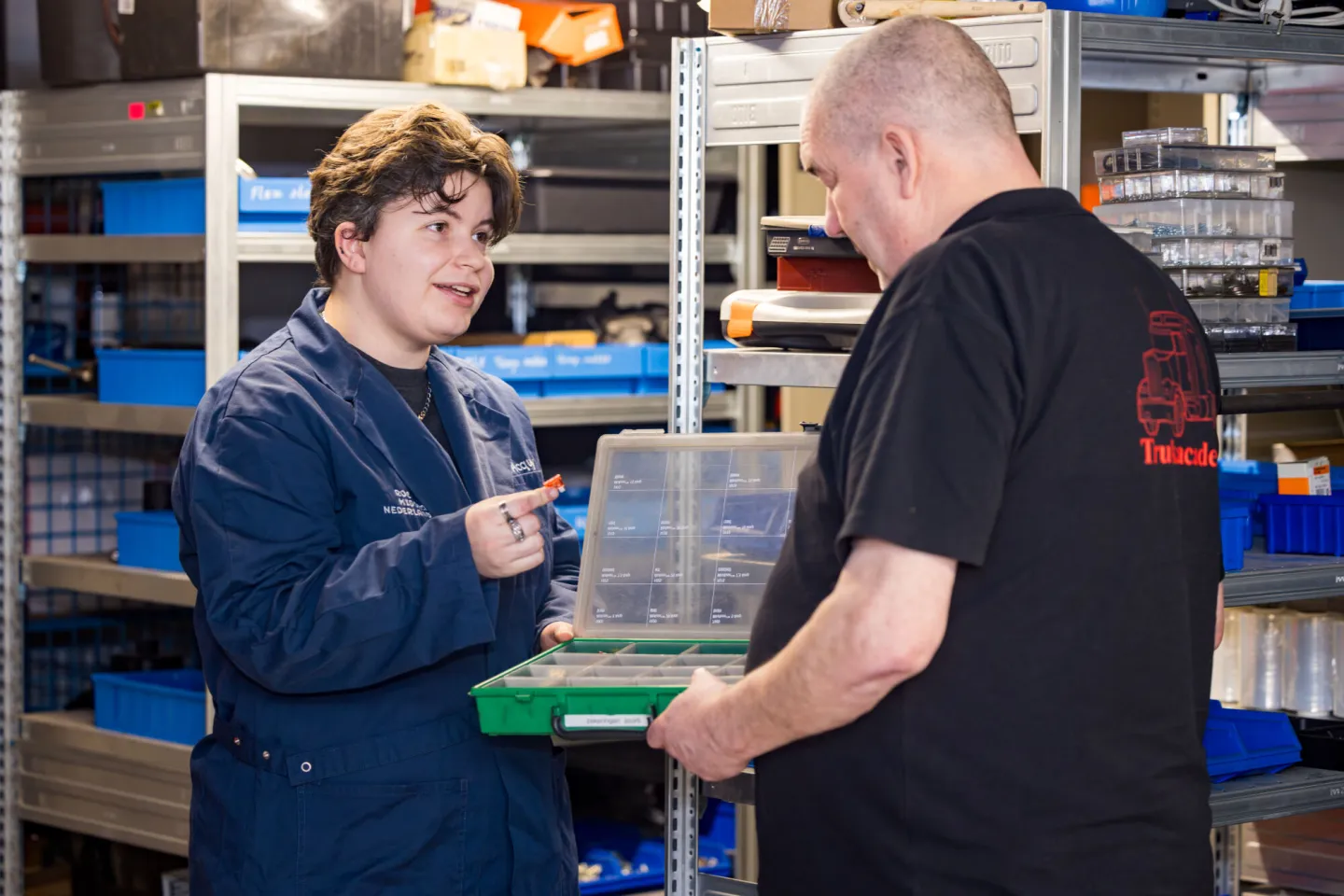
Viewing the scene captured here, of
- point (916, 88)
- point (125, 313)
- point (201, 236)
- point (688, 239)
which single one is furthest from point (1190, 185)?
point (125, 313)

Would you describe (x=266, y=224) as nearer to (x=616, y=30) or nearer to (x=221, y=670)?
(x=616, y=30)

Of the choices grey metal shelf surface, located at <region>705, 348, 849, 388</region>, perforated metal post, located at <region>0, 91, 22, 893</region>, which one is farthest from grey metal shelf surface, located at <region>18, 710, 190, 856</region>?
grey metal shelf surface, located at <region>705, 348, 849, 388</region>

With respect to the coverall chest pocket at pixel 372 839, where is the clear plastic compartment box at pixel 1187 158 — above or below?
above

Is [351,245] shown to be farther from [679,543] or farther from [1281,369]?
[1281,369]

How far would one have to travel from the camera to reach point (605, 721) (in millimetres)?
2035

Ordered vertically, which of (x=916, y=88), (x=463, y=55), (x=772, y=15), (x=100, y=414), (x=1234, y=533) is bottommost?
(x=1234, y=533)

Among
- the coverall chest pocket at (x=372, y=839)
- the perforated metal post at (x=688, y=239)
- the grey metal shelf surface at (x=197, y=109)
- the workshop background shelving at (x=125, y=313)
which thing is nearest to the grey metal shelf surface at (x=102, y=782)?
the workshop background shelving at (x=125, y=313)

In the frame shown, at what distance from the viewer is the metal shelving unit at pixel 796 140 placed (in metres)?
2.43

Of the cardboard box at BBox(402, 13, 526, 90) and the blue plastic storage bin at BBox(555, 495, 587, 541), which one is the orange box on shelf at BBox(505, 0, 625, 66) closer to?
the cardboard box at BBox(402, 13, 526, 90)

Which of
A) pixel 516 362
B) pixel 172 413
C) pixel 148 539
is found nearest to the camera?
pixel 172 413

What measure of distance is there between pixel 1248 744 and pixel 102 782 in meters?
2.85

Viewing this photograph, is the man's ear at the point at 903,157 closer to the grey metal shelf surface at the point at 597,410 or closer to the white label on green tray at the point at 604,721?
the white label on green tray at the point at 604,721

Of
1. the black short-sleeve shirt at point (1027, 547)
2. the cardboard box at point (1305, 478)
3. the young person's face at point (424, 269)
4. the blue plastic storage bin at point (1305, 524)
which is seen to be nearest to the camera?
the black short-sleeve shirt at point (1027, 547)

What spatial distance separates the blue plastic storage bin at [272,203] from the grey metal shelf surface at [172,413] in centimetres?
49
